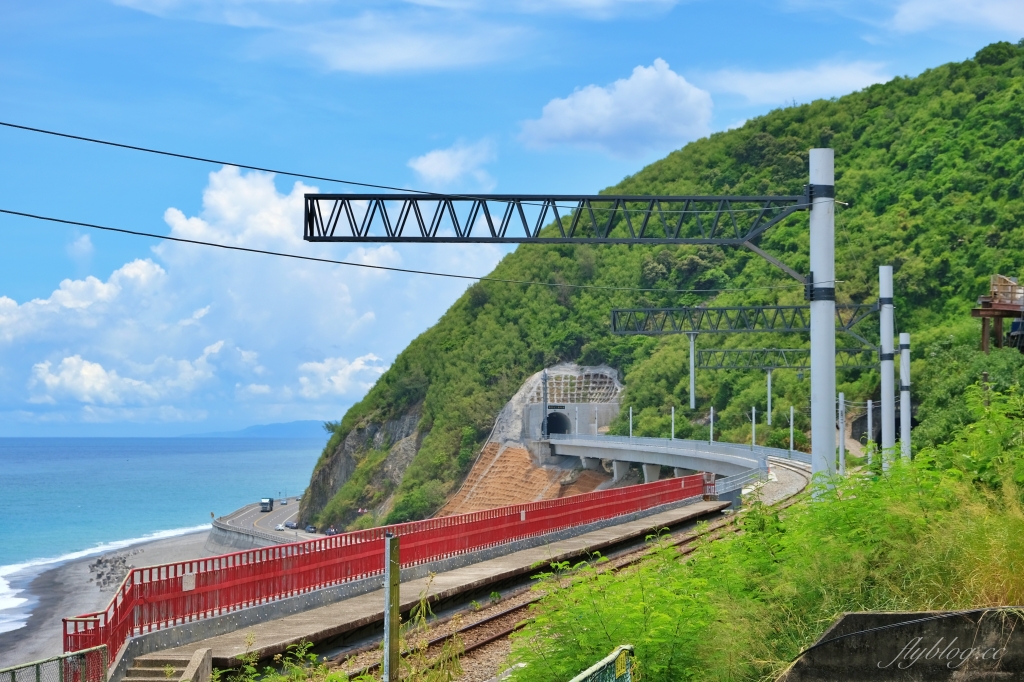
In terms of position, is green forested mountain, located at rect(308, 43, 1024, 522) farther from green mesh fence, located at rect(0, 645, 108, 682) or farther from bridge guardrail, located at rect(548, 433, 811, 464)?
green mesh fence, located at rect(0, 645, 108, 682)

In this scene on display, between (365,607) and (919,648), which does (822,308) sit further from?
(919,648)

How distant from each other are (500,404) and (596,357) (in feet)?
40.9

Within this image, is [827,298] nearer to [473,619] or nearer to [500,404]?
[473,619]

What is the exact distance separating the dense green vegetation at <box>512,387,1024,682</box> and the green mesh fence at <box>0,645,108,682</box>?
4.81m

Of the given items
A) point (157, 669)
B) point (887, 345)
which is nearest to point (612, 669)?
point (157, 669)

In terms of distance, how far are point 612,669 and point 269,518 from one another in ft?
388

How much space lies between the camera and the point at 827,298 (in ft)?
57.8

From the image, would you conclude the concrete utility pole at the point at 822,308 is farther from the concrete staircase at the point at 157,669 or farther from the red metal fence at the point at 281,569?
the concrete staircase at the point at 157,669

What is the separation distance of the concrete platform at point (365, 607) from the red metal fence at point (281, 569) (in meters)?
0.46

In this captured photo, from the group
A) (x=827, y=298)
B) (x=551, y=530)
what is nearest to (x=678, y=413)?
(x=551, y=530)

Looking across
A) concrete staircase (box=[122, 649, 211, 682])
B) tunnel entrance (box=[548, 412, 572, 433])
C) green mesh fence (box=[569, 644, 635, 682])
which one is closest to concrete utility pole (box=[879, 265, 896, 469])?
concrete staircase (box=[122, 649, 211, 682])

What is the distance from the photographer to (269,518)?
121 meters

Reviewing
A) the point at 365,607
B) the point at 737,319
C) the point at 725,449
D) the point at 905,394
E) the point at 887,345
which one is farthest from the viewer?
the point at 725,449

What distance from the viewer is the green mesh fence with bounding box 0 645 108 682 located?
36.0 feet
